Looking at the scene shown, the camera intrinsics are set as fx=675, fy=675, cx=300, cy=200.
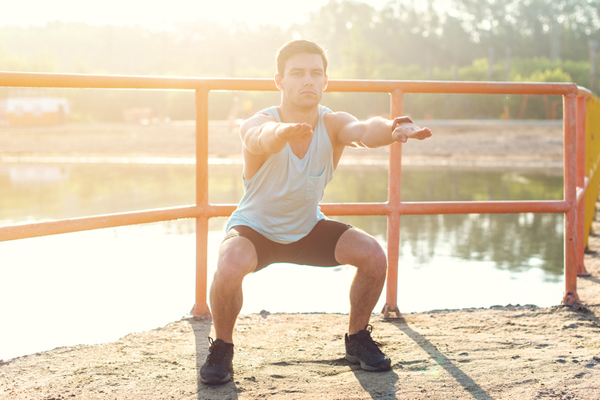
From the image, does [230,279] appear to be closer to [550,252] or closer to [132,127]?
[550,252]

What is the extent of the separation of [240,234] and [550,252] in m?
3.89

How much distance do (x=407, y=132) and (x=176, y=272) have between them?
3.06m

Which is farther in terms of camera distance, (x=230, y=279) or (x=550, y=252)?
(x=550, y=252)

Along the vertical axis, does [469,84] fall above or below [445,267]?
above

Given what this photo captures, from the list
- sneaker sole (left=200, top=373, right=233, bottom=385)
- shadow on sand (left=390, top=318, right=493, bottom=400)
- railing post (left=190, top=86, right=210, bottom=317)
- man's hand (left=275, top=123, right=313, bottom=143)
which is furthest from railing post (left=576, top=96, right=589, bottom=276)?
sneaker sole (left=200, top=373, right=233, bottom=385)

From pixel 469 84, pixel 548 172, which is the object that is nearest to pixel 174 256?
pixel 469 84

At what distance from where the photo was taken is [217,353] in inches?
97.0

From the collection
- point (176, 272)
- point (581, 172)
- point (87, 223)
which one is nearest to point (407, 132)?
point (87, 223)

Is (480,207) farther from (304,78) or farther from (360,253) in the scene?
(304,78)

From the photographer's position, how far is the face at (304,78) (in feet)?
8.16

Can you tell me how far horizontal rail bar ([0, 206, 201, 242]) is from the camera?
2.63 m

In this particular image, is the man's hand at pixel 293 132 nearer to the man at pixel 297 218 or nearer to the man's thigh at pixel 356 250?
the man at pixel 297 218

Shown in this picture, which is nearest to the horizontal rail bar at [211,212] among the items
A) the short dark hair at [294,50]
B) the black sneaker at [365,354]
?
the black sneaker at [365,354]

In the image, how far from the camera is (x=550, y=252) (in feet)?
18.5
